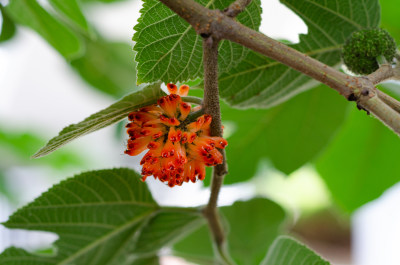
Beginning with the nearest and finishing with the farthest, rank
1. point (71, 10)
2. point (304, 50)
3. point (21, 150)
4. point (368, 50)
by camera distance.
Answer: point (368, 50), point (304, 50), point (71, 10), point (21, 150)

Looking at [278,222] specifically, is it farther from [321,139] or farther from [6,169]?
[6,169]

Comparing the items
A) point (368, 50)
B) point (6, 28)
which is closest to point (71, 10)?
point (6, 28)

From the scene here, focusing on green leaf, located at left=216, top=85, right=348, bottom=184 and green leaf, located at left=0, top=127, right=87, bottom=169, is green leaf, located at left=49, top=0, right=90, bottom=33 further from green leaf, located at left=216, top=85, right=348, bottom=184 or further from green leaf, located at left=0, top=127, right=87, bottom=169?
green leaf, located at left=0, top=127, right=87, bottom=169

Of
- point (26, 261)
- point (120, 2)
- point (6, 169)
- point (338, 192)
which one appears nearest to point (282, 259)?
point (26, 261)

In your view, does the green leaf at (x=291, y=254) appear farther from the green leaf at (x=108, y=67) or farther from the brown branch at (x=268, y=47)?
the green leaf at (x=108, y=67)

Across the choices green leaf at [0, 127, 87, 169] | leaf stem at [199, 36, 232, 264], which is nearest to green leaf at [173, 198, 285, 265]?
leaf stem at [199, 36, 232, 264]

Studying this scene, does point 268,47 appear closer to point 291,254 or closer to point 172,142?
point 172,142
